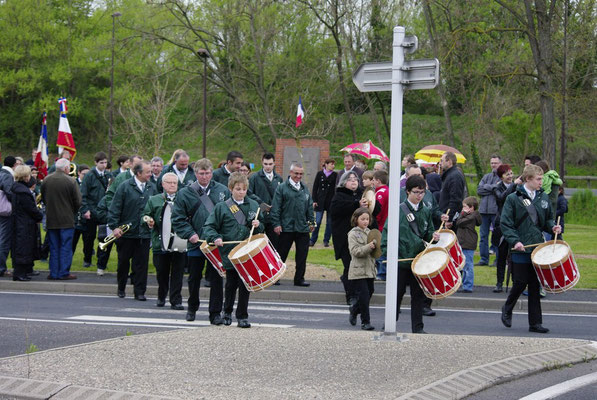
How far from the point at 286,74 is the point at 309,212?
111 feet

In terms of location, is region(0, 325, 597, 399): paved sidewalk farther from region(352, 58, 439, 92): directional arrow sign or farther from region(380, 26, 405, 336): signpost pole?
region(352, 58, 439, 92): directional arrow sign

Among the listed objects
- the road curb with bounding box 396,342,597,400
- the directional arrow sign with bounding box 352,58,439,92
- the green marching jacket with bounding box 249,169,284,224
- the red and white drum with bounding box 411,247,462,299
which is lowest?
the road curb with bounding box 396,342,597,400

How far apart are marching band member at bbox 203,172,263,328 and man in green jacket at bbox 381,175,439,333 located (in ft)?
5.11

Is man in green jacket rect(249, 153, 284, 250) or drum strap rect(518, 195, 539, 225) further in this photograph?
man in green jacket rect(249, 153, 284, 250)

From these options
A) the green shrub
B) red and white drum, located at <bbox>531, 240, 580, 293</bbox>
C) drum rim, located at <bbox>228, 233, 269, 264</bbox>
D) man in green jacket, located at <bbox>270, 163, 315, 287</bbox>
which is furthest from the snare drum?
the green shrub

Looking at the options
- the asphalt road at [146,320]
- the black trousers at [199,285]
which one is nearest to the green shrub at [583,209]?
the asphalt road at [146,320]

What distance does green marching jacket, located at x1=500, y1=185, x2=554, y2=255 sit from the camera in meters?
10.4

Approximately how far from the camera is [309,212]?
1427 centimetres

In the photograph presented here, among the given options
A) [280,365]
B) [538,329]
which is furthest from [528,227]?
[280,365]

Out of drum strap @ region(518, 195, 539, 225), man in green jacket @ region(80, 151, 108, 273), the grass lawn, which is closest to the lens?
drum strap @ region(518, 195, 539, 225)

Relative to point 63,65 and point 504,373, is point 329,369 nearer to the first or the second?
point 504,373

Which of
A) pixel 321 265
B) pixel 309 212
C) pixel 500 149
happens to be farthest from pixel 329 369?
pixel 500 149

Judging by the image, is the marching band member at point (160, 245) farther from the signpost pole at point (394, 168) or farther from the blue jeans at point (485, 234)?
the blue jeans at point (485, 234)

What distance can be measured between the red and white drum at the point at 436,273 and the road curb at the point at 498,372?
1.69m
